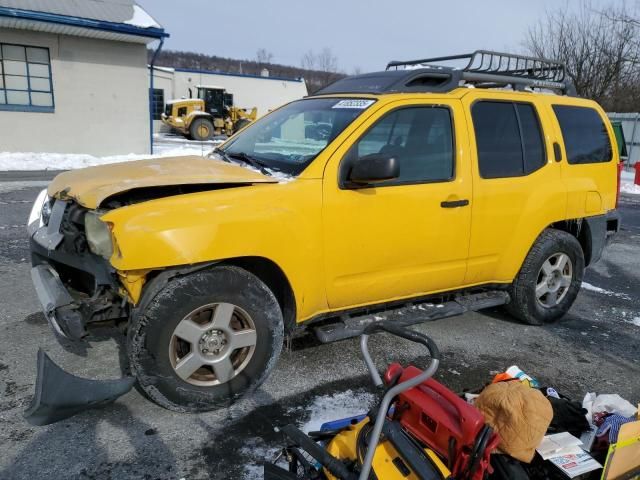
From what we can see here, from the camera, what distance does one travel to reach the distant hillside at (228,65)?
79.9 meters

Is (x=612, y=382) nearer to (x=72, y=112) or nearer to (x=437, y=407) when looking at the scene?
(x=437, y=407)

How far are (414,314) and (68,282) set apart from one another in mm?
2477

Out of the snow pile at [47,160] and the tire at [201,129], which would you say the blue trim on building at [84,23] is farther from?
the tire at [201,129]

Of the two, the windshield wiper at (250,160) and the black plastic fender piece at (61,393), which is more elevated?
the windshield wiper at (250,160)

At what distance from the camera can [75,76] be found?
1559 cm

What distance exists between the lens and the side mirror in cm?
312

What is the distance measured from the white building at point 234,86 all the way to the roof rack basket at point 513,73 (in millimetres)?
29855

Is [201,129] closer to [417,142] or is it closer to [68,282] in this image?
[68,282]

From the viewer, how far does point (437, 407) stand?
2.17m

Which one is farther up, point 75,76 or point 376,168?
point 75,76

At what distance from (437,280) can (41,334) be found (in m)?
3.05

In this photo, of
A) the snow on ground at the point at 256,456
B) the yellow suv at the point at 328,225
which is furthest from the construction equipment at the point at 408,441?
the yellow suv at the point at 328,225

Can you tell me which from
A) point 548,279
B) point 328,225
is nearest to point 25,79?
point 328,225

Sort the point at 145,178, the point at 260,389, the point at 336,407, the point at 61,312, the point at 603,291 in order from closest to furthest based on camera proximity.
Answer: the point at 61,312 → the point at 145,178 → the point at 336,407 → the point at 260,389 → the point at 603,291
